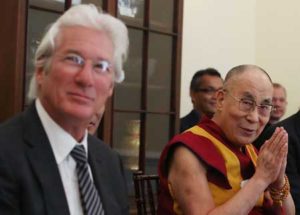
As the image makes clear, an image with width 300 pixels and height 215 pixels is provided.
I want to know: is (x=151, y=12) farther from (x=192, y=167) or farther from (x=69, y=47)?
(x=69, y=47)

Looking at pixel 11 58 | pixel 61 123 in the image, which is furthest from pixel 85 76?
pixel 11 58

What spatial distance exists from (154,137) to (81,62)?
6.48ft

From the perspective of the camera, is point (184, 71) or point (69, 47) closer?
point (69, 47)

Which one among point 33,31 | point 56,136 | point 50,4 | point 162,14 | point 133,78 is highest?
point 162,14

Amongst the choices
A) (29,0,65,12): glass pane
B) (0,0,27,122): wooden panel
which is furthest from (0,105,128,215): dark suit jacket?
(29,0,65,12): glass pane

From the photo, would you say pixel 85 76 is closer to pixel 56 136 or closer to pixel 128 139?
pixel 56 136

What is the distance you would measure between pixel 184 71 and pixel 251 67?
185 cm

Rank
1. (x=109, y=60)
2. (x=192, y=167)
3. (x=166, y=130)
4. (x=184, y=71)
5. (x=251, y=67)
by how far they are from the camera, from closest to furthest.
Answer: (x=109, y=60), (x=192, y=167), (x=251, y=67), (x=166, y=130), (x=184, y=71)

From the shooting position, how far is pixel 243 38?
443cm

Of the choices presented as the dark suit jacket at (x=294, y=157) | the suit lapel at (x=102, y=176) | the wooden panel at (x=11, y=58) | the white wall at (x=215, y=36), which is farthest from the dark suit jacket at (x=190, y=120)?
the suit lapel at (x=102, y=176)

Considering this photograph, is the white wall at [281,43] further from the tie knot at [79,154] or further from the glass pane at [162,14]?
the tie knot at [79,154]

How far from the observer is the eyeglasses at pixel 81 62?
120 cm

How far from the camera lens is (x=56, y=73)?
3.92 feet

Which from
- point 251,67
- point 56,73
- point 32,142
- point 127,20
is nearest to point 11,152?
point 32,142
